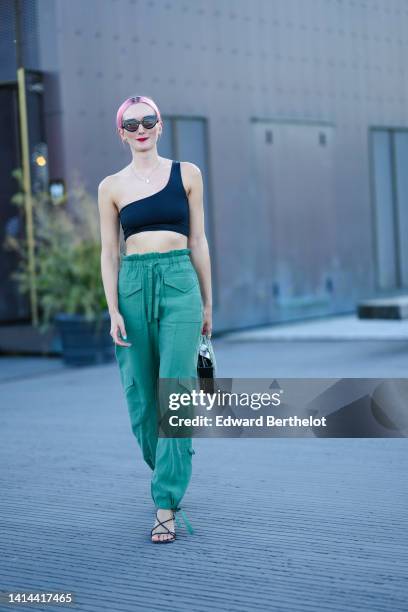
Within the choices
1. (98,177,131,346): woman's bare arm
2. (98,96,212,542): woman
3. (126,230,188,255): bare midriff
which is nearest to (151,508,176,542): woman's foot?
(98,96,212,542): woman

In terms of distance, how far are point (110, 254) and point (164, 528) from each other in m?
1.32

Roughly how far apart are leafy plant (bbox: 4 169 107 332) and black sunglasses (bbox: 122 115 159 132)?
713cm

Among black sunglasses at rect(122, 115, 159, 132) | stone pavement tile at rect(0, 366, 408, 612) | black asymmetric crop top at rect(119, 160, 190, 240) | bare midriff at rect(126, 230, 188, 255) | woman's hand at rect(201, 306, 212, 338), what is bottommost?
stone pavement tile at rect(0, 366, 408, 612)

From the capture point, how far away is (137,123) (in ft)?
16.6

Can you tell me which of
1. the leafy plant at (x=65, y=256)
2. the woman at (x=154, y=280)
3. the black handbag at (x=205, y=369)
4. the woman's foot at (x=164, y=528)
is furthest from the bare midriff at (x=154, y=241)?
the leafy plant at (x=65, y=256)

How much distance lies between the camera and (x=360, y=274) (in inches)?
709

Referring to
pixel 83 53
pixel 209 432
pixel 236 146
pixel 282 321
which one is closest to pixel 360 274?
pixel 282 321

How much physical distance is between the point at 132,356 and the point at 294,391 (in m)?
0.83

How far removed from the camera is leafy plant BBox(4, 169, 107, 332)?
40.2 feet

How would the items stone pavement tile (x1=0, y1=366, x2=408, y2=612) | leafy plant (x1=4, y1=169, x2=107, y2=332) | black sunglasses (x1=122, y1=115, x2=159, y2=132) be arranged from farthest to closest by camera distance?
leafy plant (x1=4, y1=169, x2=107, y2=332) → black sunglasses (x1=122, y1=115, x2=159, y2=132) → stone pavement tile (x1=0, y1=366, x2=408, y2=612)

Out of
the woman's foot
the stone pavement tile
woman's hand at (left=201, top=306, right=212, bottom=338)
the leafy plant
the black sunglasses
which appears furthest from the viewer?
the leafy plant
